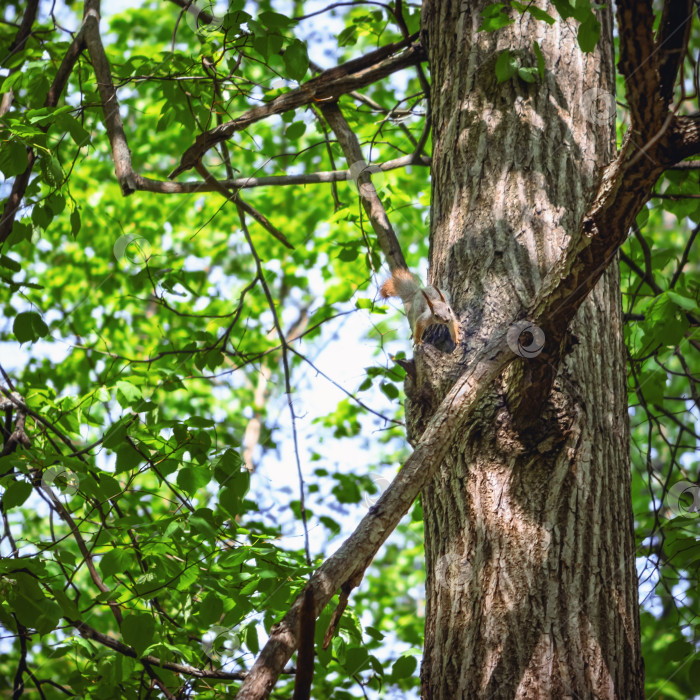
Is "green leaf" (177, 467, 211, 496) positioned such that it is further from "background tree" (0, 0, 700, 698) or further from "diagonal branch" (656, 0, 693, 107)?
"diagonal branch" (656, 0, 693, 107)

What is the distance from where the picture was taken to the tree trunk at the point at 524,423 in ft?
4.28

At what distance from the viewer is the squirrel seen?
5.02 ft

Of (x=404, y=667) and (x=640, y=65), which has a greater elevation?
(x=640, y=65)

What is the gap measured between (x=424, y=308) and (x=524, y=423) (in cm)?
34

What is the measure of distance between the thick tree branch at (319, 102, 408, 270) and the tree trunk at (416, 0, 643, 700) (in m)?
0.11

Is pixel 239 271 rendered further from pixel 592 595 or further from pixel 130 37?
pixel 592 595

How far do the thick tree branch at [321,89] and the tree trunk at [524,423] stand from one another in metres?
0.18

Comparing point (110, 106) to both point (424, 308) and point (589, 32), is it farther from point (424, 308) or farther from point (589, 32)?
point (589, 32)

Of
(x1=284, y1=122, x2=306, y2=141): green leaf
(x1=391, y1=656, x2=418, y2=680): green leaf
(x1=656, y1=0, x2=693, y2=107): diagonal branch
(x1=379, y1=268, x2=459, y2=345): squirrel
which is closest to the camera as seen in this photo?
(x1=656, y1=0, x2=693, y2=107): diagonal branch

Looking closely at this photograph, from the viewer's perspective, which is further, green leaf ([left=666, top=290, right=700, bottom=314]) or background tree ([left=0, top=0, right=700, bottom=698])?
green leaf ([left=666, top=290, right=700, bottom=314])

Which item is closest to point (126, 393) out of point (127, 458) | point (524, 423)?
point (127, 458)

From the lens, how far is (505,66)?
1.65m

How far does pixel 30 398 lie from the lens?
234 centimetres

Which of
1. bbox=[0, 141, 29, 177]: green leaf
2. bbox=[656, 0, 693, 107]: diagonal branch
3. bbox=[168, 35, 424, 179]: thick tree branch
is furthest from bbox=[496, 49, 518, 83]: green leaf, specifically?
bbox=[0, 141, 29, 177]: green leaf
